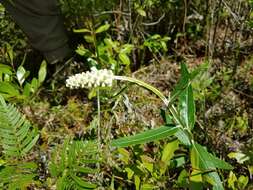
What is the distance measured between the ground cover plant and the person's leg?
96 mm

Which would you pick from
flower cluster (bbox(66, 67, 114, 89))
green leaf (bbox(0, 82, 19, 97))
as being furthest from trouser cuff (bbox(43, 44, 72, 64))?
flower cluster (bbox(66, 67, 114, 89))

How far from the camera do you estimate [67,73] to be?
106 inches

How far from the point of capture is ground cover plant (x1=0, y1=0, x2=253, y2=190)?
1.50m

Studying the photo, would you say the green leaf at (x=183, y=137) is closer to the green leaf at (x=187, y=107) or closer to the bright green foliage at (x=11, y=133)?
the green leaf at (x=187, y=107)

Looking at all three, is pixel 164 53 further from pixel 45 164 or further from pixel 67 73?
pixel 45 164

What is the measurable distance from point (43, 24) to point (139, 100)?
691 mm

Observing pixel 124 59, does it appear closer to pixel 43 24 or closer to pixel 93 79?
pixel 43 24

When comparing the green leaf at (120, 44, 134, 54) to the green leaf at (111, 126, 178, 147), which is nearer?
the green leaf at (111, 126, 178, 147)

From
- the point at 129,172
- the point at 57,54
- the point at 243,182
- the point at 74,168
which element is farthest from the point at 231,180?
the point at 57,54

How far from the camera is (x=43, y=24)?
2.59 m

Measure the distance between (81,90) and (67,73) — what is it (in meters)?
0.15

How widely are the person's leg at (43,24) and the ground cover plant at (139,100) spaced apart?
96 millimetres

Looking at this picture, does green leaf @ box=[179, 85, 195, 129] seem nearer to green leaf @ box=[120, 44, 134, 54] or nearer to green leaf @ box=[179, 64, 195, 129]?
green leaf @ box=[179, 64, 195, 129]

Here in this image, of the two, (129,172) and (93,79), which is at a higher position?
(93,79)
